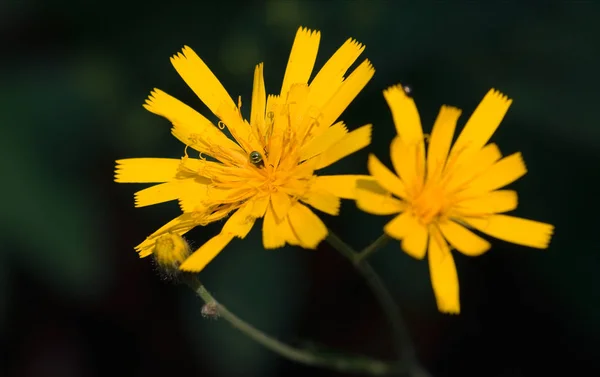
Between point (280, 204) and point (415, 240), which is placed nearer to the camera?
point (415, 240)

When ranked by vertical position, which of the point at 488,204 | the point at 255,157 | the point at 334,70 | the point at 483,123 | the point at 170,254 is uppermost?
the point at 334,70

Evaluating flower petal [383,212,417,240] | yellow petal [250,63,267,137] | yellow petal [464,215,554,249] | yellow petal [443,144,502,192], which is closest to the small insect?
yellow petal [250,63,267,137]

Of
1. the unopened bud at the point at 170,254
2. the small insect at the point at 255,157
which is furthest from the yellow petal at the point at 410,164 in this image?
the unopened bud at the point at 170,254

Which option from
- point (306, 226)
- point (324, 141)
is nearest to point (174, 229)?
point (306, 226)

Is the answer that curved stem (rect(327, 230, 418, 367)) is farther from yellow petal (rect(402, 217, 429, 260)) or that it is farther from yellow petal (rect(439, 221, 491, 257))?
yellow petal (rect(439, 221, 491, 257))

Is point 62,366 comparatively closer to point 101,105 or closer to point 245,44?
point 101,105

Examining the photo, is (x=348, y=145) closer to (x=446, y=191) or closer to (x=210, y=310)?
(x=446, y=191)

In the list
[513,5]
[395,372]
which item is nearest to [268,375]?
[395,372]
